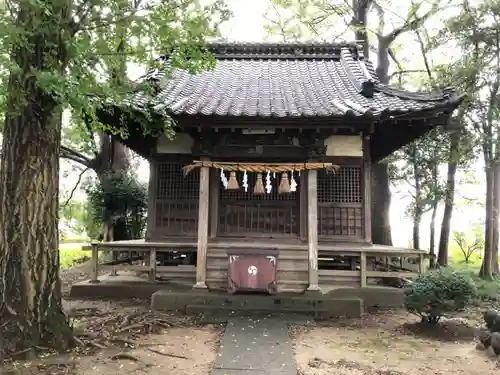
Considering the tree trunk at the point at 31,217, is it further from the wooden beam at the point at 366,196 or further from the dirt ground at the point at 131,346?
the wooden beam at the point at 366,196

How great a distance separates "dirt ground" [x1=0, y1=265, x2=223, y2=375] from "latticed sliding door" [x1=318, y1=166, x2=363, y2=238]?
3.99 m

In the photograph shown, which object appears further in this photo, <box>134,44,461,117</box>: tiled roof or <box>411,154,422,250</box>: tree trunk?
<box>411,154,422,250</box>: tree trunk

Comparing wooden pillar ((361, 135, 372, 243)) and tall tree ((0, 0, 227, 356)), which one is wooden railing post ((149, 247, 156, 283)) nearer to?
tall tree ((0, 0, 227, 356))

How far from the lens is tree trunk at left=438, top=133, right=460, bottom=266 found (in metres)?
13.2

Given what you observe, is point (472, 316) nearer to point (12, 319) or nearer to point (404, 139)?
point (404, 139)

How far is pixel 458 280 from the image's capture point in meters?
7.07

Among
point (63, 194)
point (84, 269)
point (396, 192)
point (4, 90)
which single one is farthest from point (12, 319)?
point (63, 194)

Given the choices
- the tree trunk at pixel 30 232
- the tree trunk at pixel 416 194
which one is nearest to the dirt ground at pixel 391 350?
the tree trunk at pixel 30 232

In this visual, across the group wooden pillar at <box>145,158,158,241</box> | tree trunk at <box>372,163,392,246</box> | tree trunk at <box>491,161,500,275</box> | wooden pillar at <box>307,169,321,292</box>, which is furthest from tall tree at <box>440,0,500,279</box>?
wooden pillar at <box>145,158,158,241</box>

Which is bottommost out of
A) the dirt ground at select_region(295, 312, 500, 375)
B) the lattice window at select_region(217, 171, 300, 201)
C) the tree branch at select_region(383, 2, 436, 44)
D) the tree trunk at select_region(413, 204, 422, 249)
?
the dirt ground at select_region(295, 312, 500, 375)

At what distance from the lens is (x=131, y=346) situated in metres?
5.96

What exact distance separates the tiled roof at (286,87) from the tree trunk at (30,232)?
1.90 meters

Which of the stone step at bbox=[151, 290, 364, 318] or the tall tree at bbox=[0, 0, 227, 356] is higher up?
the tall tree at bbox=[0, 0, 227, 356]

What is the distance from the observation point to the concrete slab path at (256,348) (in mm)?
5098
